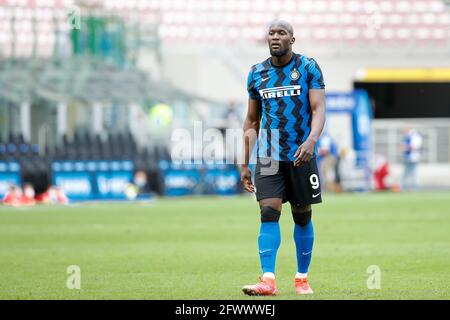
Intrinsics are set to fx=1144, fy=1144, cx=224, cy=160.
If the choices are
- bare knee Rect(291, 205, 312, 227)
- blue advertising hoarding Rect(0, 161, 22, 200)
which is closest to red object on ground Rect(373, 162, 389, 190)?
blue advertising hoarding Rect(0, 161, 22, 200)

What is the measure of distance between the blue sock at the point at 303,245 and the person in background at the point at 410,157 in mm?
26210

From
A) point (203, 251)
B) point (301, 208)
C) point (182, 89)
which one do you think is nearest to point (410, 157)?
point (182, 89)

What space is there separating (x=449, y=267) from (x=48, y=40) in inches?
1033

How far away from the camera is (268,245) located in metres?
9.74

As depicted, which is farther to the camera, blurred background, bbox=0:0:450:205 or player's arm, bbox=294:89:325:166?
blurred background, bbox=0:0:450:205

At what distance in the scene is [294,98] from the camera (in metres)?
9.85

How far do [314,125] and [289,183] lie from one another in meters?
0.58

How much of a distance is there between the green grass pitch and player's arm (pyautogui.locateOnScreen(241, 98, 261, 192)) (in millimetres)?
987

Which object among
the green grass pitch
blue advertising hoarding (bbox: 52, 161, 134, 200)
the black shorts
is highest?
the black shorts

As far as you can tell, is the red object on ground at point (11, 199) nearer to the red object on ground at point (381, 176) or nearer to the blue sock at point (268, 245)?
the red object on ground at point (381, 176)

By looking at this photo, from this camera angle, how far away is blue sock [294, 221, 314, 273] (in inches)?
393

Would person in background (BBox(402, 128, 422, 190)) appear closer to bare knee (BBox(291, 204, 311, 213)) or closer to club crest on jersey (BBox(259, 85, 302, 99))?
bare knee (BBox(291, 204, 311, 213))

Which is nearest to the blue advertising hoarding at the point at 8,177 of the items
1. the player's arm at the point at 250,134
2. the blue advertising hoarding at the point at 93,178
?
the blue advertising hoarding at the point at 93,178
